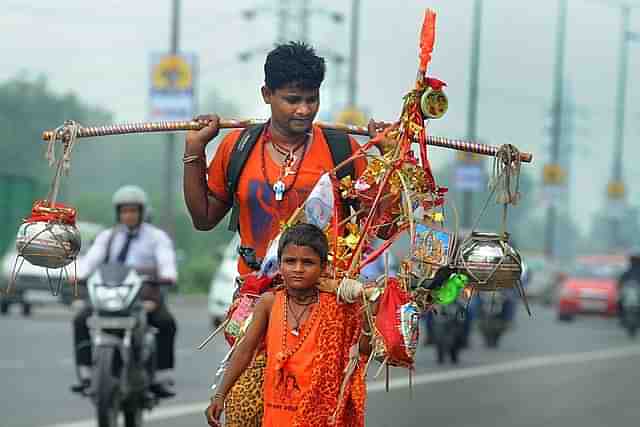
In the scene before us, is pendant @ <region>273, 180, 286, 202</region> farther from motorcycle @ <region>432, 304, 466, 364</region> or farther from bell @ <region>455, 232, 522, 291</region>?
motorcycle @ <region>432, 304, 466, 364</region>

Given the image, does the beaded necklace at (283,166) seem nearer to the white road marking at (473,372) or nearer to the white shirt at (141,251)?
the white shirt at (141,251)

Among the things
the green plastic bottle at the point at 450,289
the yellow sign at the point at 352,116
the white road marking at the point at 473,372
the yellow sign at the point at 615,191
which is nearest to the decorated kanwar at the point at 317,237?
the green plastic bottle at the point at 450,289

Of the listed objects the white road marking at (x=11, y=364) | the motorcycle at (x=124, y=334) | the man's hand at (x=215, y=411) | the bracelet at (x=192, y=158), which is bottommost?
the white road marking at (x=11, y=364)

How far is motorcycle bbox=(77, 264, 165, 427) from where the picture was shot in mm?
11188

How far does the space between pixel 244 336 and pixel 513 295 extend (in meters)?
21.2

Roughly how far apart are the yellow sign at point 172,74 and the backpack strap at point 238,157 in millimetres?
26336

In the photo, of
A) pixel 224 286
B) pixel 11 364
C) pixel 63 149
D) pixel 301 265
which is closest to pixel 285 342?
pixel 301 265

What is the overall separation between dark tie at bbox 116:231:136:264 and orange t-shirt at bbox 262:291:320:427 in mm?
6355

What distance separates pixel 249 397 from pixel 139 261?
6.31m

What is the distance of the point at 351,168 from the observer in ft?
20.0

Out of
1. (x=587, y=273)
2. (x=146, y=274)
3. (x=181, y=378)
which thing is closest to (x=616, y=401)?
(x=181, y=378)

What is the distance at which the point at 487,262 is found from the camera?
5512 mm

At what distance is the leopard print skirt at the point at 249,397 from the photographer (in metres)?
5.62

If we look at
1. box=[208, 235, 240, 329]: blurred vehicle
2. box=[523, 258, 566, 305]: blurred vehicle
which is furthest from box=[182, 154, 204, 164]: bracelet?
Result: box=[523, 258, 566, 305]: blurred vehicle
